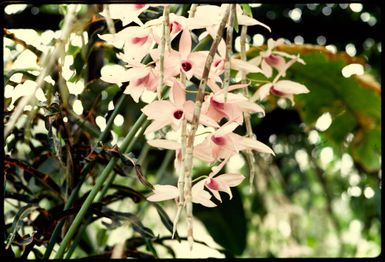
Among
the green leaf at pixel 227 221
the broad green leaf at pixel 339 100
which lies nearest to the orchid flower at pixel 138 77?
the broad green leaf at pixel 339 100

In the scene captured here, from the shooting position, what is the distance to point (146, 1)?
0.43 metres

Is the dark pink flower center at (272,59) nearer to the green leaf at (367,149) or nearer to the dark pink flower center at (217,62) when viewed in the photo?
the dark pink flower center at (217,62)

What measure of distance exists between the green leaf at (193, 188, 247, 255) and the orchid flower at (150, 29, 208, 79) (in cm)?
54

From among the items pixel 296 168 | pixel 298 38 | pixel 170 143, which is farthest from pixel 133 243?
pixel 296 168

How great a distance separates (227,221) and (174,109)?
0.59 meters

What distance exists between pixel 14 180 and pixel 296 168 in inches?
34.4

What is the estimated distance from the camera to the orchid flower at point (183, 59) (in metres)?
0.41

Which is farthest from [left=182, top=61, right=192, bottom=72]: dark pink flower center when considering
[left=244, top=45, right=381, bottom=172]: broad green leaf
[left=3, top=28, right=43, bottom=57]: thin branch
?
[left=244, top=45, right=381, bottom=172]: broad green leaf

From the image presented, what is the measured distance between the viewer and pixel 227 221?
3.14ft

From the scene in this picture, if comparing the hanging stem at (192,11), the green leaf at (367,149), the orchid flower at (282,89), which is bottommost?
the green leaf at (367,149)

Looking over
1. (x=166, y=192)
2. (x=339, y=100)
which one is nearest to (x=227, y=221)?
(x=339, y=100)

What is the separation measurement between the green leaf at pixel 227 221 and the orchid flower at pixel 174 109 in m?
0.55

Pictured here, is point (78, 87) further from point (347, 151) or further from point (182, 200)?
point (347, 151)

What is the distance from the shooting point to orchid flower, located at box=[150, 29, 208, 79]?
41cm
